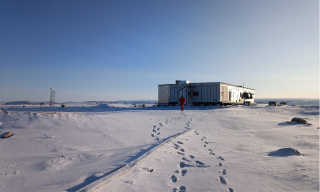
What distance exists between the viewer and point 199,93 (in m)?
25.0

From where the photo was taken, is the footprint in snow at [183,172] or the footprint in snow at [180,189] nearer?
the footprint in snow at [180,189]

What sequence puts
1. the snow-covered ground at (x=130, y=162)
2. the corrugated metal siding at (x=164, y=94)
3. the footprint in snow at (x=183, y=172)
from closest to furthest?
the snow-covered ground at (x=130, y=162), the footprint in snow at (x=183, y=172), the corrugated metal siding at (x=164, y=94)

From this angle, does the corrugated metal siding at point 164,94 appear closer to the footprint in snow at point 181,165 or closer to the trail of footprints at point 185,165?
the trail of footprints at point 185,165

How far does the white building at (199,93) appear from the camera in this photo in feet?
78.4

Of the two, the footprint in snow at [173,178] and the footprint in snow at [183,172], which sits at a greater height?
the footprint in snow at [173,178]

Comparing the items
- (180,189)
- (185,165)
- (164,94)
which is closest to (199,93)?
(164,94)

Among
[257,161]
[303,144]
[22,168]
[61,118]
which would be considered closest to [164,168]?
[257,161]

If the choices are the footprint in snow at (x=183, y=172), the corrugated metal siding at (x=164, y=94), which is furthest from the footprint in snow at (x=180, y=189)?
the corrugated metal siding at (x=164, y=94)

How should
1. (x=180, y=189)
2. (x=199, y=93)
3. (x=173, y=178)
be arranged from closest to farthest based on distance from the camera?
(x=180, y=189), (x=173, y=178), (x=199, y=93)

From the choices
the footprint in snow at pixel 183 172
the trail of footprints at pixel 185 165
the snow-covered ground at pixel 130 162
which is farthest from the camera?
the footprint in snow at pixel 183 172

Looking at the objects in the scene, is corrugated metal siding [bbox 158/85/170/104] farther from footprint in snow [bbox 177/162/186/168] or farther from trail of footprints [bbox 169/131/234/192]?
footprint in snow [bbox 177/162/186/168]

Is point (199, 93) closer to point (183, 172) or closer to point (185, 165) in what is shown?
point (185, 165)

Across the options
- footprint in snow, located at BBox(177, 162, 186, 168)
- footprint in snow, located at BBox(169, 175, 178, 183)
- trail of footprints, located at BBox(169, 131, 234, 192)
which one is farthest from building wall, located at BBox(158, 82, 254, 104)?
footprint in snow, located at BBox(169, 175, 178, 183)

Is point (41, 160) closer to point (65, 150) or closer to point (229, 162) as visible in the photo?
point (65, 150)
